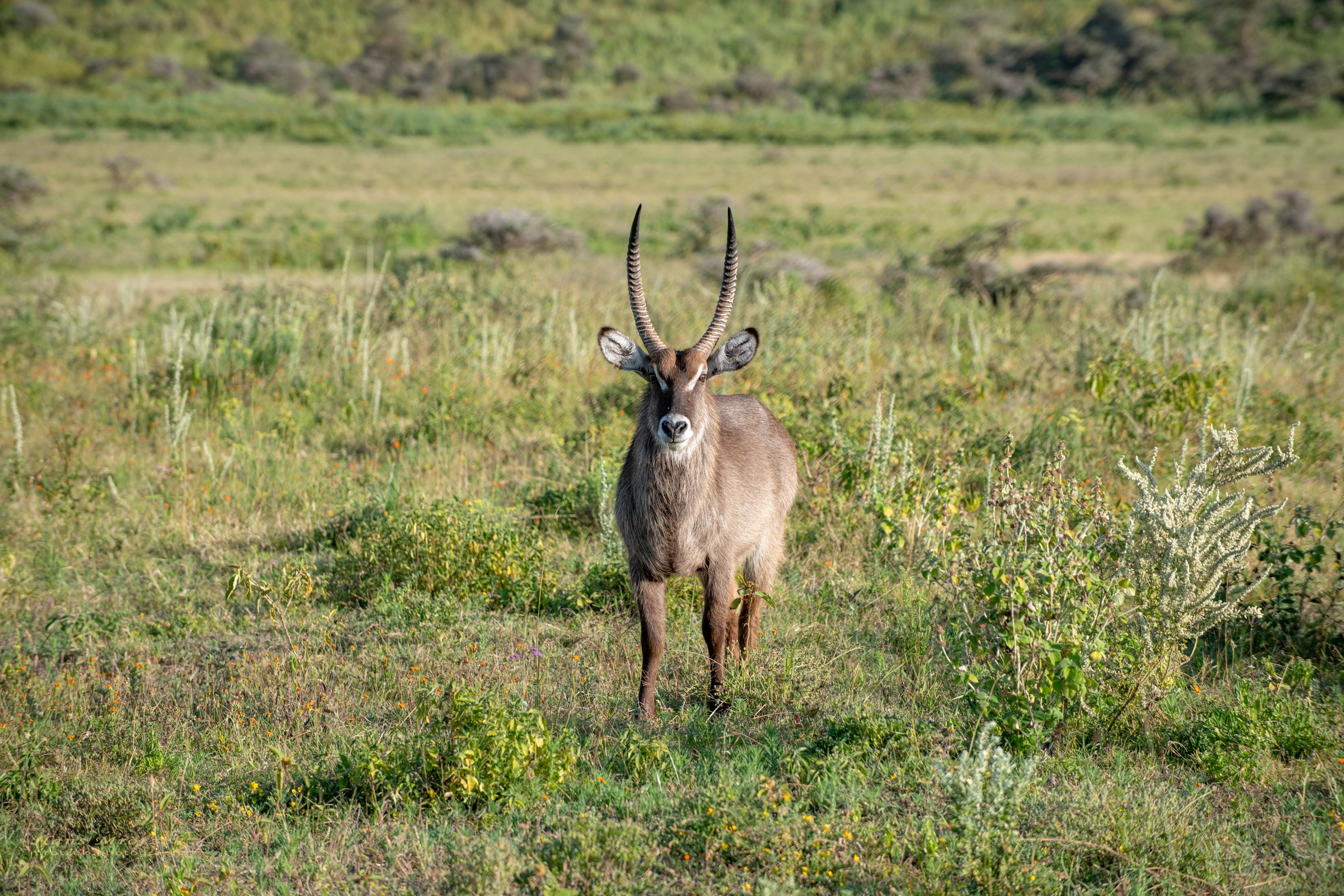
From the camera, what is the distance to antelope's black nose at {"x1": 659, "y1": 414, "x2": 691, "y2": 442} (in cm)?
467

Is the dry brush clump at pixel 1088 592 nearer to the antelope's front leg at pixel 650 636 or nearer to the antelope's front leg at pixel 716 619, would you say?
the antelope's front leg at pixel 716 619

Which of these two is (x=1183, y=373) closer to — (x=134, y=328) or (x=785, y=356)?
(x=785, y=356)

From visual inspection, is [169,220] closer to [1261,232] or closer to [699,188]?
[699,188]

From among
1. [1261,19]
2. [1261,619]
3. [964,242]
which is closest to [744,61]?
[1261,19]

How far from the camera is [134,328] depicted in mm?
11008

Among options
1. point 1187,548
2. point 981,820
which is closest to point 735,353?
point 1187,548

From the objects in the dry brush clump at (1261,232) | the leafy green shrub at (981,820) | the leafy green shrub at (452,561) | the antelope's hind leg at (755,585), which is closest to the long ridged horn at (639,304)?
the antelope's hind leg at (755,585)

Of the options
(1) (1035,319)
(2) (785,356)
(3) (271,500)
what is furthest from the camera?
(1) (1035,319)

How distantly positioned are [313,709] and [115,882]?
1283 millimetres

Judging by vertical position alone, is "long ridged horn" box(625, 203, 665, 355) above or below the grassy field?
above

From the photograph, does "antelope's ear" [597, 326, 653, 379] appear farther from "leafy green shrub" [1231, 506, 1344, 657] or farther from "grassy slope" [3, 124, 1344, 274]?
"grassy slope" [3, 124, 1344, 274]

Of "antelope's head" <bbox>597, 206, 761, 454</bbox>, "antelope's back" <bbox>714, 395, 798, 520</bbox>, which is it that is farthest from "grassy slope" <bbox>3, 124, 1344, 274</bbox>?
"antelope's head" <bbox>597, 206, 761, 454</bbox>

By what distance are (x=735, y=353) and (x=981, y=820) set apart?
2.54 meters

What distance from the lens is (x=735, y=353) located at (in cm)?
532
